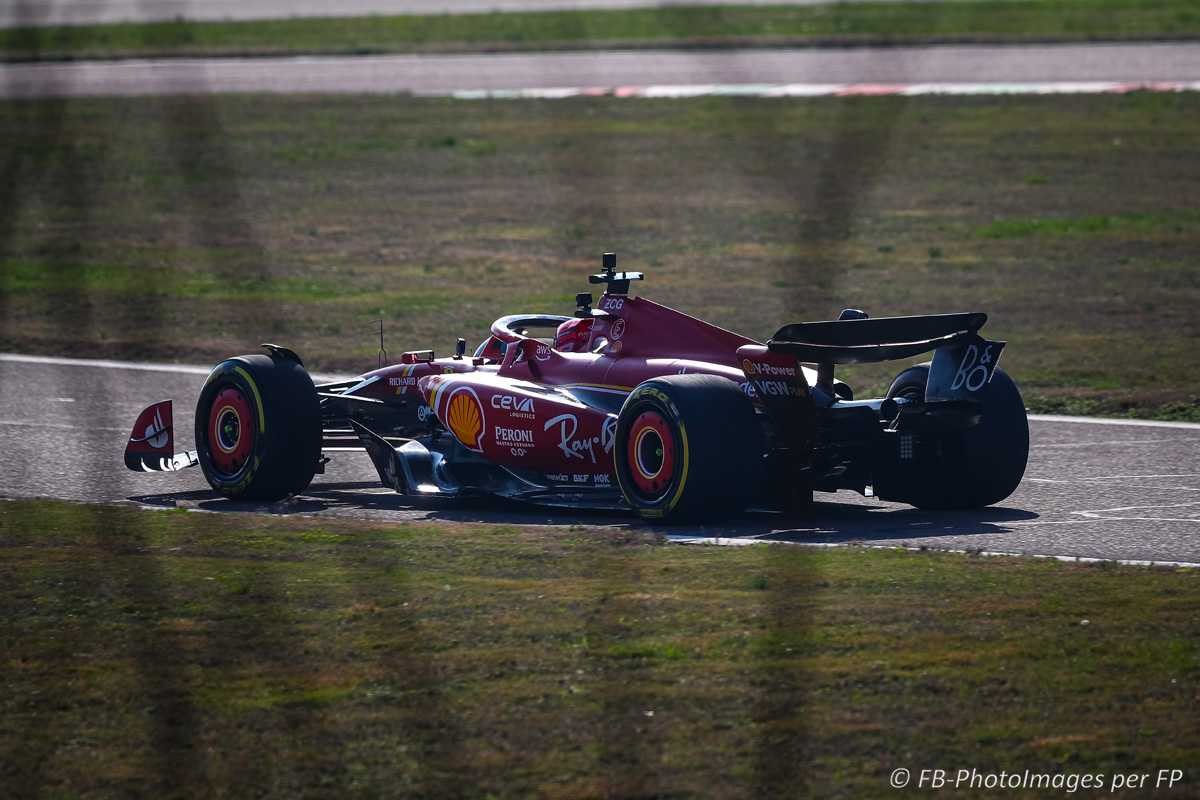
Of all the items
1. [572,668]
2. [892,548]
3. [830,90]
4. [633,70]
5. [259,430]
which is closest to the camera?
[572,668]

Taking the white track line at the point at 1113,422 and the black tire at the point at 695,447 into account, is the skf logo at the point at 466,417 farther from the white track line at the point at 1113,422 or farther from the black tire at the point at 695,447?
the white track line at the point at 1113,422

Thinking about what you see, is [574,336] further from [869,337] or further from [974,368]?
[974,368]

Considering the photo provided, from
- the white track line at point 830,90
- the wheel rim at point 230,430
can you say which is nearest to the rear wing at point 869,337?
the wheel rim at point 230,430

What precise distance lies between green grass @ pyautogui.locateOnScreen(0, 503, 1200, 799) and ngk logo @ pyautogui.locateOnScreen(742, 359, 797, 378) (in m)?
0.99

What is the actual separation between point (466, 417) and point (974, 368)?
10.4ft

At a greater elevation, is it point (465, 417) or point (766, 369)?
point (766, 369)

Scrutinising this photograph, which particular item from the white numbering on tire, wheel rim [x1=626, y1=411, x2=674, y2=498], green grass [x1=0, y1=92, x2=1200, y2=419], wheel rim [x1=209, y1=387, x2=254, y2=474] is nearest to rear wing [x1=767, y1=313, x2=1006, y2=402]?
the white numbering on tire

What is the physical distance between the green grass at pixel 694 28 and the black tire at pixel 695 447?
2752 cm

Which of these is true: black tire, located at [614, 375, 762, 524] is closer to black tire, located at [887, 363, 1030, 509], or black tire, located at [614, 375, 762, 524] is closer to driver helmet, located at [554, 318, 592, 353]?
black tire, located at [887, 363, 1030, 509]

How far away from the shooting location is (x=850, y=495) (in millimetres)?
10297

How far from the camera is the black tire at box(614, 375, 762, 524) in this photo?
8352 millimetres

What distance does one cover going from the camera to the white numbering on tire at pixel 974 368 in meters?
8.65

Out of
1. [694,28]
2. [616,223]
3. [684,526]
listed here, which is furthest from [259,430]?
[694,28]

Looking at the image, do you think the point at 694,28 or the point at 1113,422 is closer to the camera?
the point at 1113,422
